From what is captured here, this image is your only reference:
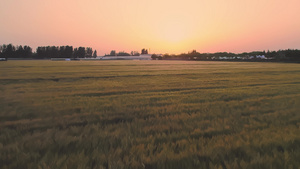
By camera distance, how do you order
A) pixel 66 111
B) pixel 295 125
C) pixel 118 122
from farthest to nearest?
pixel 66 111 → pixel 118 122 → pixel 295 125

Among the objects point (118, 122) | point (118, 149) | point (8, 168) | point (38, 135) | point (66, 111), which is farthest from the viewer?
point (66, 111)

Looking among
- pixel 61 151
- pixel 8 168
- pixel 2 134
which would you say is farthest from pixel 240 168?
pixel 2 134

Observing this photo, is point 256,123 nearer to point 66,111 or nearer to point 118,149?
point 118,149

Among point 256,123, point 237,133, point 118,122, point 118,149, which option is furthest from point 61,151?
point 256,123

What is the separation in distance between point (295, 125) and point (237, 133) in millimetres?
1835

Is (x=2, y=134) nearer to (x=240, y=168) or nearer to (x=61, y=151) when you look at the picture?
(x=61, y=151)

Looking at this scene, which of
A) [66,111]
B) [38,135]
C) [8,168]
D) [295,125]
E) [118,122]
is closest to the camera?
[8,168]

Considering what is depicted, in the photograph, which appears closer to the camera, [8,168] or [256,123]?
[8,168]

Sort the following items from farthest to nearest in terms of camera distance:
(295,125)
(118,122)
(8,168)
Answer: (118,122), (295,125), (8,168)

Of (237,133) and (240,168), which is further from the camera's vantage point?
(237,133)

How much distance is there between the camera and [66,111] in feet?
21.0

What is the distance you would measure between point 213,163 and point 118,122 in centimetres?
291

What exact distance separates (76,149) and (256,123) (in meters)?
4.49

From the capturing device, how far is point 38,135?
4.17 m
